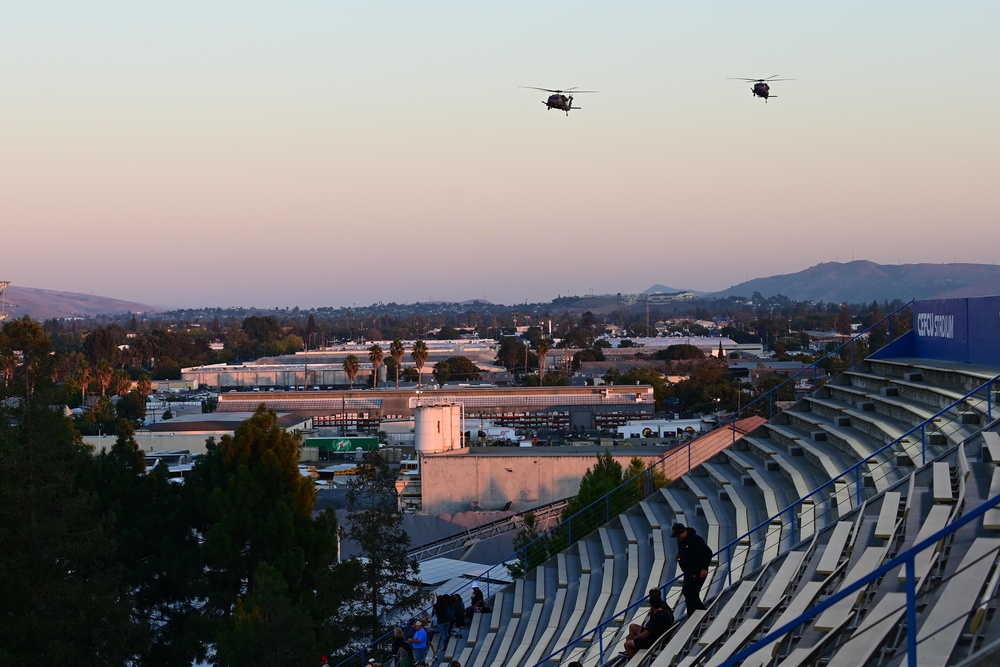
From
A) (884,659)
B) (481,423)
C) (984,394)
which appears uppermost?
(984,394)

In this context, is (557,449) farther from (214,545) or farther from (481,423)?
(481,423)

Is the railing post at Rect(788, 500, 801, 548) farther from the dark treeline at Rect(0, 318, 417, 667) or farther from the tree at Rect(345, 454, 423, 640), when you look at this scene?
the tree at Rect(345, 454, 423, 640)

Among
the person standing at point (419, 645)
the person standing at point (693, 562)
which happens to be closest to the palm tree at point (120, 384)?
the person standing at point (419, 645)

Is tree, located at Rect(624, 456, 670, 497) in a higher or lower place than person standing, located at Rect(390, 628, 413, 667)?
higher

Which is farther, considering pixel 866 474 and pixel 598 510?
pixel 598 510

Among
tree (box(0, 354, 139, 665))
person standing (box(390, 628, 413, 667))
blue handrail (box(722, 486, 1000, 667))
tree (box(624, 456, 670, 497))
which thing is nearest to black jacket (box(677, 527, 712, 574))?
blue handrail (box(722, 486, 1000, 667))

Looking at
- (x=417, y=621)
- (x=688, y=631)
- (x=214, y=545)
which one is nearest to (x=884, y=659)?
(x=688, y=631)
